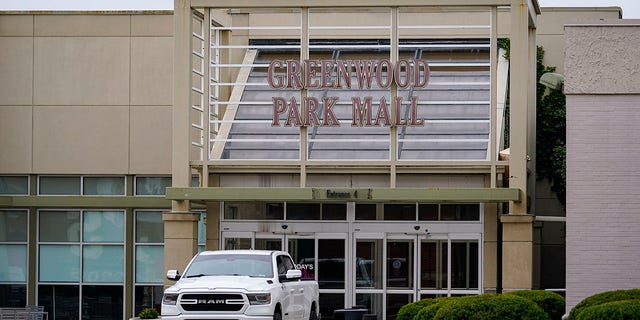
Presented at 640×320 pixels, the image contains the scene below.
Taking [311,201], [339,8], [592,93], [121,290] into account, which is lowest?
[121,290]

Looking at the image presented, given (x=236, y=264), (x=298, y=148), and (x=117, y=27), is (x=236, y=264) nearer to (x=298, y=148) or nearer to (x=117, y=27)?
(x=298, y=148)

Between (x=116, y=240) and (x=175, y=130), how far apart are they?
6.34 m

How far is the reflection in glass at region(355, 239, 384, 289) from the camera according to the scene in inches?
1202

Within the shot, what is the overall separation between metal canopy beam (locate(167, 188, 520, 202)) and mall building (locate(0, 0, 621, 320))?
4 cm

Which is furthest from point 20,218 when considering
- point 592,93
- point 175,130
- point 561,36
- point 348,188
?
point 592,93

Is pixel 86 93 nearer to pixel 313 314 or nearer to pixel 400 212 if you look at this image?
pixel 400 212

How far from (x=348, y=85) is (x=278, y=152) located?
280 cm

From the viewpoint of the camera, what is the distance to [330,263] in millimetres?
30672

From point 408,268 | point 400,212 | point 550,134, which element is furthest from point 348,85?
point 550,134

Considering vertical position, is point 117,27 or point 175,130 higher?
point 117,27

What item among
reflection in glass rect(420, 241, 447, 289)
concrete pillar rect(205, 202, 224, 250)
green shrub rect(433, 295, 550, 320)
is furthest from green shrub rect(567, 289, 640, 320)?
concrete pillar rect(205, 202, 224, 250)

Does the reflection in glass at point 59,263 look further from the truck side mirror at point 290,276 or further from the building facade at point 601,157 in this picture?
the building facade at point 601,157

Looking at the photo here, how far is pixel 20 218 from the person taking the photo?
115 feet

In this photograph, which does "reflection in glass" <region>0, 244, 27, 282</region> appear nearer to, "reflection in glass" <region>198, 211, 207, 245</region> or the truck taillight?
"reflection in glass" <region>198, 211, 207, 245</region>
